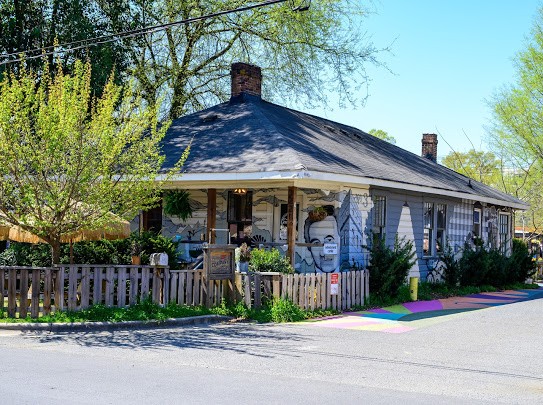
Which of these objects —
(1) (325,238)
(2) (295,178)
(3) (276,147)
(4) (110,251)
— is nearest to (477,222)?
(1) (325,238)

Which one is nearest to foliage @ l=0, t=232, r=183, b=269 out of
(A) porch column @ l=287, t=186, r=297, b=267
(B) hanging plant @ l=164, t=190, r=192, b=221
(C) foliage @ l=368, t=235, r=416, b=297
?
(A) porch column @ l=287, t=186, r=297, b=267

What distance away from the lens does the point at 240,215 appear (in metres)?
18.7

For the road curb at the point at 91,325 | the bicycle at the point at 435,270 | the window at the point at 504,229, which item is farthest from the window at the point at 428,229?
the road curb at the point at 91,325

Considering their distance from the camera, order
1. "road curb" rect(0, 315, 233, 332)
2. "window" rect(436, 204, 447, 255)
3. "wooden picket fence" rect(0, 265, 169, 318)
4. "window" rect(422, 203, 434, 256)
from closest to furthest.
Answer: "road curb" rect(0, 315, 233, 332) → "wooden picket fence" rect(0, 265, 169, 318) → "window" rect(422, 203, 434, 256) → "window" rect(436, 204, 447, 255)

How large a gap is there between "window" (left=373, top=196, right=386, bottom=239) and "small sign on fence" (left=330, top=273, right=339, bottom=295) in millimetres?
3959

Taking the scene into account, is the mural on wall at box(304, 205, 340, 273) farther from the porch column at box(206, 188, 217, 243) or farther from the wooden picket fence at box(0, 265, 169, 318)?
the wooden picket fence at box(0, 265, 169, 318)

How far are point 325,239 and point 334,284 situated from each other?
1.98m

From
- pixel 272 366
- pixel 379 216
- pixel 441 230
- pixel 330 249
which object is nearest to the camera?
pixel 272 366

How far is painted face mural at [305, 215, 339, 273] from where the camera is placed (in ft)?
57.0

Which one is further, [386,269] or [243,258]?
[386,269]

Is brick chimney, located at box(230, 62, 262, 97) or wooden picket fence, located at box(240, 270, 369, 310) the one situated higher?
brick chimney, located at box(230, 62, 262, 97)

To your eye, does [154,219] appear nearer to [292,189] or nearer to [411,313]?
[292,189]

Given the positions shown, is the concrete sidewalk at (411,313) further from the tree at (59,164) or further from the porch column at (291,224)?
the tree at (59,164)

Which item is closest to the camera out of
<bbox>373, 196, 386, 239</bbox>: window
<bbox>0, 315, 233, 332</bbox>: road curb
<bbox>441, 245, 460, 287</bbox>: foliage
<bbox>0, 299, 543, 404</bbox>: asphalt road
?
<bbox>0, 299, 543, 404</bbox>: asphalt road
